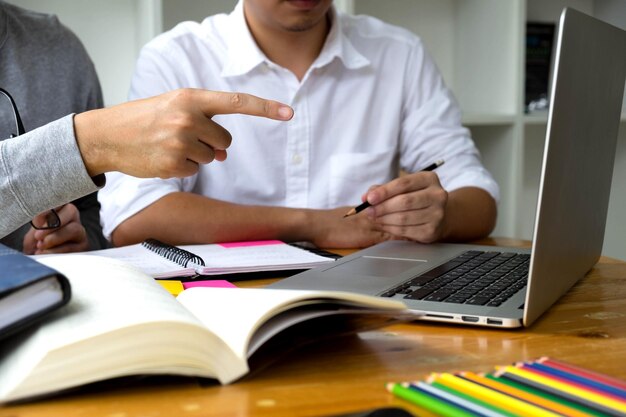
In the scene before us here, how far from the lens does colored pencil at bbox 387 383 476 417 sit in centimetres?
49

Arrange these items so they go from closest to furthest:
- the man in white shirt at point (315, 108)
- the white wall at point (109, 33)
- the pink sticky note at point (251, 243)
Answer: the pink sticky note at point (251, 243)
the man in white shirt at point (315, 108)
the white wall at point (109, 33)

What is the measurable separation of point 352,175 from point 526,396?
1197 millimetres

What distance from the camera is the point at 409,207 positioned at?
1272mm

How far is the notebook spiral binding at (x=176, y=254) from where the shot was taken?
3.36 ft

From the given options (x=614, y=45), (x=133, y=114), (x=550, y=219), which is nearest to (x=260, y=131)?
(x=133, y=114)

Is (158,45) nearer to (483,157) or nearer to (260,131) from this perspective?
(260,131)

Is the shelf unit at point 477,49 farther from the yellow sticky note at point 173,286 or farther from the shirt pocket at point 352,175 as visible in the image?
the yellow sticky note at point 173,286

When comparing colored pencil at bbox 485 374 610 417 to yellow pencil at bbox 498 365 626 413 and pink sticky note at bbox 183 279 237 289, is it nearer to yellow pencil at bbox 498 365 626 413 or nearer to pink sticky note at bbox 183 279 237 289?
yellow pencil at bbox 498 365 626 413

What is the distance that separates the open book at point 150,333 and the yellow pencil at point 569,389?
0.37 feet

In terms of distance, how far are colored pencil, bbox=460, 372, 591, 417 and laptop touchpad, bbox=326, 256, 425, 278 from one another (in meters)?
0.40

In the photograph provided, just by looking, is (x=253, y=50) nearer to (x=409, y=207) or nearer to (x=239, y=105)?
(x=409, y=207)

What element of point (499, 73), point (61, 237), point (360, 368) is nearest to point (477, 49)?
point (499, 73)

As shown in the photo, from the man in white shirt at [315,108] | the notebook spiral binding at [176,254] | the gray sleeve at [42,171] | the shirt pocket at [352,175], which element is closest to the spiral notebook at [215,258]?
the notebook spiral binding at [176,254]

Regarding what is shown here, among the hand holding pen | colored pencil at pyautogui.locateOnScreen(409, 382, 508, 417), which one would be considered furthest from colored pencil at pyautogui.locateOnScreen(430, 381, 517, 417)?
the hand holding pen
